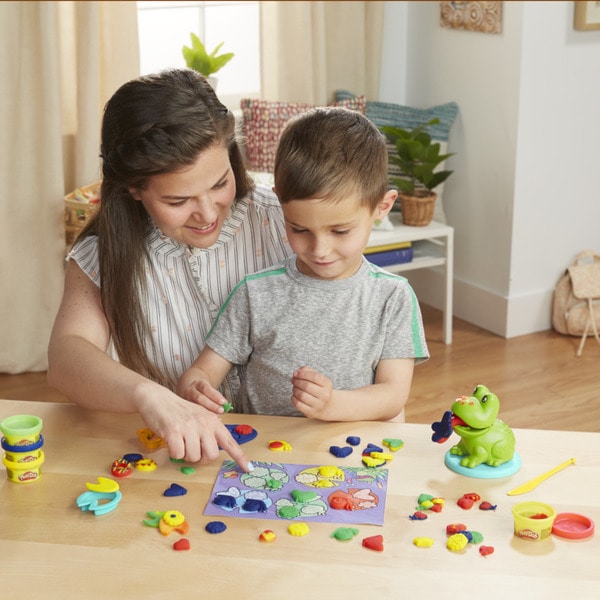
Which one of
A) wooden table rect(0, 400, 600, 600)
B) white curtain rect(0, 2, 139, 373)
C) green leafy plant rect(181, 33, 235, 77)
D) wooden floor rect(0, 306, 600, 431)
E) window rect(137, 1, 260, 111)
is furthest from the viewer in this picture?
window rect(137, 1, 260, 111)

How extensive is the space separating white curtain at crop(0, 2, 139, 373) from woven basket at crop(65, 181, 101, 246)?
0.14ft

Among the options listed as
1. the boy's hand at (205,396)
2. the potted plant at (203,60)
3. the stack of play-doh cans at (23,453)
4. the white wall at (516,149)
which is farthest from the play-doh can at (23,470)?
the white wall at (516,149)

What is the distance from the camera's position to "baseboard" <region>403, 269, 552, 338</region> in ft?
12.5

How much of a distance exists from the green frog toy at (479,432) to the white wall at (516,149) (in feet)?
7.93

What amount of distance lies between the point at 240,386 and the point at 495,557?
684mm

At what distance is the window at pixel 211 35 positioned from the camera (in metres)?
3.76

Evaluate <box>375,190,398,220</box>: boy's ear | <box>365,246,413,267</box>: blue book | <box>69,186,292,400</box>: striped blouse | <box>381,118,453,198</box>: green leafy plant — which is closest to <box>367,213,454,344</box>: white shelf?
<box>365,246,413,267</box>: blue book

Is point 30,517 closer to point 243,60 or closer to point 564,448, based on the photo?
point 564,448

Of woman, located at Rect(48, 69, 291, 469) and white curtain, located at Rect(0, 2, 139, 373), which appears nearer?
woman, located at Rect(48, 69, 291, 469)

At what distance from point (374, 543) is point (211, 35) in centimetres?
303

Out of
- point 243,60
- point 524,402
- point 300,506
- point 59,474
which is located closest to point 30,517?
point 59,474

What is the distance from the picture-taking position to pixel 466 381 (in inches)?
135

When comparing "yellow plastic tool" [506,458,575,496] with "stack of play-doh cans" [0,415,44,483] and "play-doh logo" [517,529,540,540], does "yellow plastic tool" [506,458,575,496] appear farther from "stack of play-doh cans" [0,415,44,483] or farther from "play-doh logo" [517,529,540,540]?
"stack of play-doh cans" [0,415,44,483]

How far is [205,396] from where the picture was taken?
143 cm
